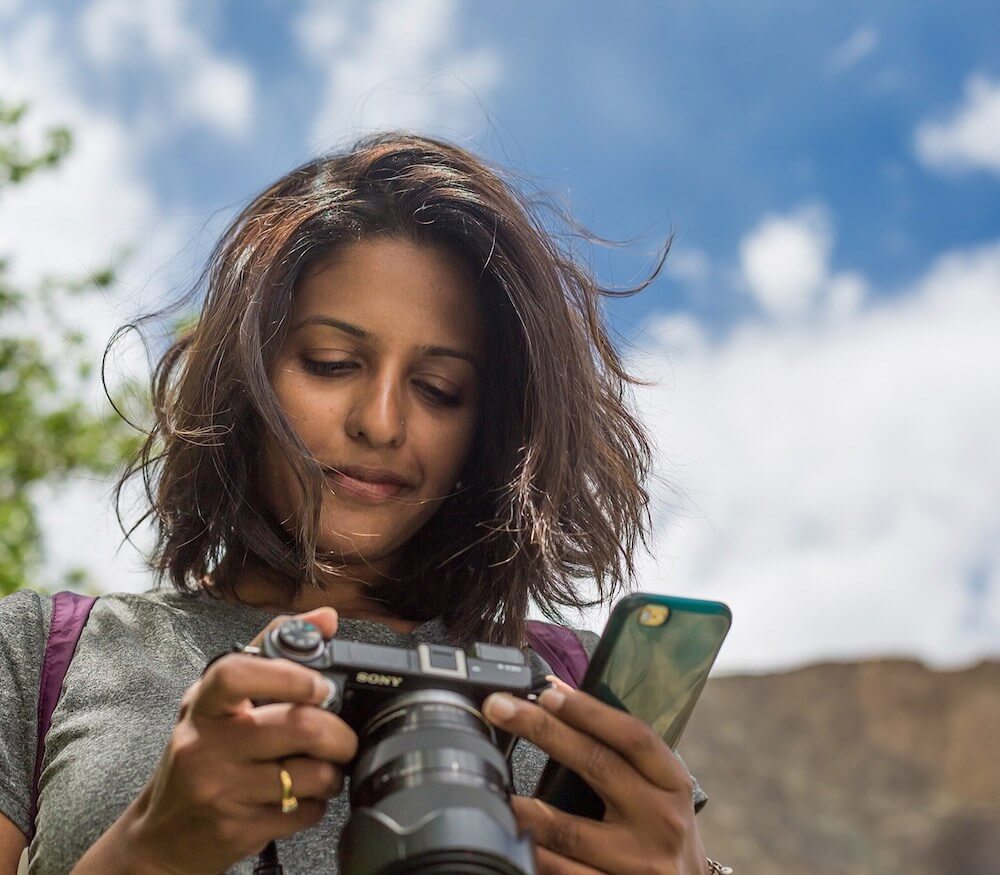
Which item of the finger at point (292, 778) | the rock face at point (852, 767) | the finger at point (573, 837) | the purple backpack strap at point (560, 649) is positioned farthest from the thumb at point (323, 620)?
the rock face at point (852, 767)

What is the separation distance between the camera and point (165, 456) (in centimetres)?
171

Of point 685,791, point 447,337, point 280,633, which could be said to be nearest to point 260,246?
point 447,337

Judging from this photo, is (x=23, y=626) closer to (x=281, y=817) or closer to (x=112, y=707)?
(x=112, y=707)

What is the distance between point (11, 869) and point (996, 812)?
10519mm

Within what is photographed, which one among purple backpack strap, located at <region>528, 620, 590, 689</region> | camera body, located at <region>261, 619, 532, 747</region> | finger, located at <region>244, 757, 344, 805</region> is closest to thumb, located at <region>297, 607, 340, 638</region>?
camera body, located at <region>261, 619, 532, 747</region>

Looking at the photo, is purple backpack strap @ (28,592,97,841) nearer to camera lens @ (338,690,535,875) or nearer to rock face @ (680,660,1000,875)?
camera lens @ (338,690,535,875)

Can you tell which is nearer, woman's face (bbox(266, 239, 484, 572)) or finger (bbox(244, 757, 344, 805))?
finger (bbox(244, 757, 344, 805))

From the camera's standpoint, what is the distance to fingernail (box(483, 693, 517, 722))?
1064 millimetres

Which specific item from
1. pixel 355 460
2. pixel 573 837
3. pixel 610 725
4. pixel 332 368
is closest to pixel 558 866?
pixel 573 837

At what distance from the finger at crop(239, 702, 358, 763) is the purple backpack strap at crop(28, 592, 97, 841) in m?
0.46

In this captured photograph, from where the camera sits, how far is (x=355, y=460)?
1585mm

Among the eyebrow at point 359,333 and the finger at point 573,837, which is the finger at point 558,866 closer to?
the finger at point 573,837

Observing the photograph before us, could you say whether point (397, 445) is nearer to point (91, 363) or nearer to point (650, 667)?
point (650, 667)

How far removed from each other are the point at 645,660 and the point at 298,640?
32 centimetres
